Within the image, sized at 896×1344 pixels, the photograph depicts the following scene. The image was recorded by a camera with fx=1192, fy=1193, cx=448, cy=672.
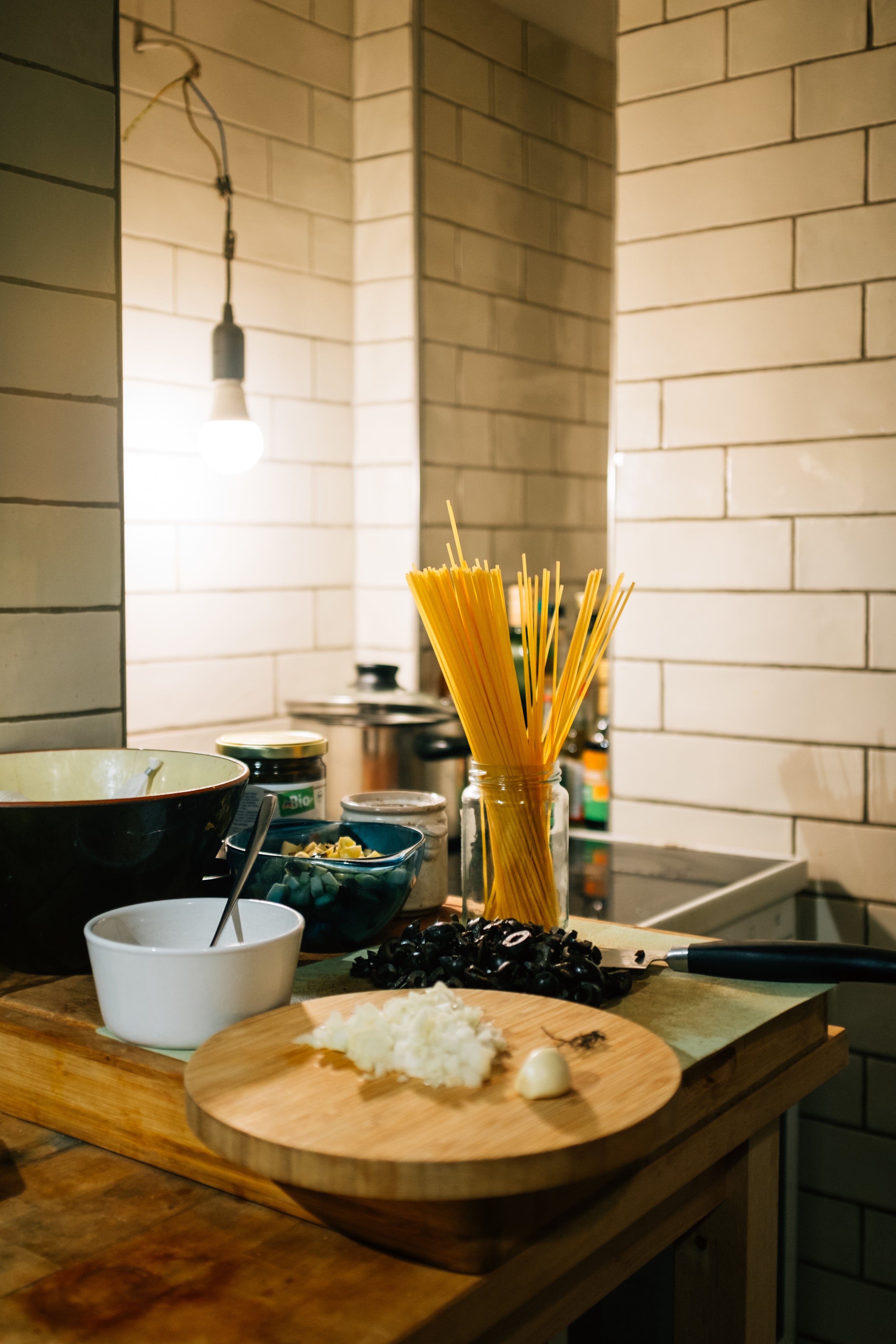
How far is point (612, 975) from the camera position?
2.88 feet

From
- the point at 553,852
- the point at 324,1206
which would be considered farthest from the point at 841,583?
the point at 324,1206

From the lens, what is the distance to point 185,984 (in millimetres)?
750

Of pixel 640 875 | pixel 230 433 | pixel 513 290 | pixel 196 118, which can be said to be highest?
pixel 196 118

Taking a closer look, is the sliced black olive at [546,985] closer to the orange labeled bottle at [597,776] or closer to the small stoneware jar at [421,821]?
the small stoneware jar at [421,821]

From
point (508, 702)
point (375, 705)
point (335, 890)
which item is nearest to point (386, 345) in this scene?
point (375, 705)

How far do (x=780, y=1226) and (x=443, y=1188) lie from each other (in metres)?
1.14

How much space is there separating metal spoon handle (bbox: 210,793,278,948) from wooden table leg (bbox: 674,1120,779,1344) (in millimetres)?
413

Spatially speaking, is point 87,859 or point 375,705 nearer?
point 87,859

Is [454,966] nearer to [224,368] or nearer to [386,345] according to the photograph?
[224,368]

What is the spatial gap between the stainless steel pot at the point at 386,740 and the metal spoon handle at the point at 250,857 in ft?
2.62

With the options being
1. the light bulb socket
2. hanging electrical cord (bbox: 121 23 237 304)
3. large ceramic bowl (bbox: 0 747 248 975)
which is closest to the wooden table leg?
large ceramic bowl (bbox: 0 747 248 975)

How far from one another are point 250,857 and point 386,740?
0.89 metres

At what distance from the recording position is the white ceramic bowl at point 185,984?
75 cm

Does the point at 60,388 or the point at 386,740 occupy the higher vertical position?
the point at 60,388
